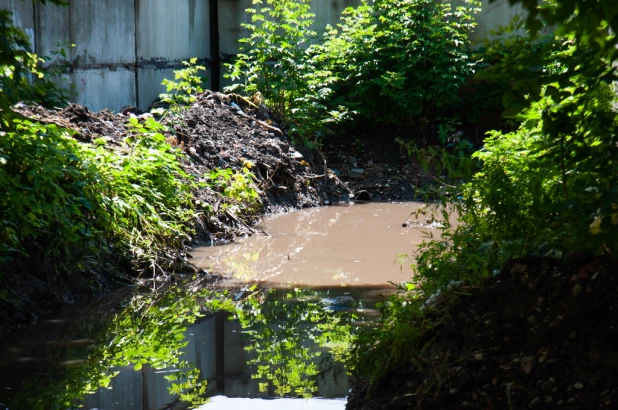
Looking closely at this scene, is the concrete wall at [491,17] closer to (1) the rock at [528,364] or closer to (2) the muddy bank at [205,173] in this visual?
(2) the muddy bank at [205,173]

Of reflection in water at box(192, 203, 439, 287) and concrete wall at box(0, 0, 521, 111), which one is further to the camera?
concrete wall at box(0, 0, 521, 111)

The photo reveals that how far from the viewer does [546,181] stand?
3.65 m

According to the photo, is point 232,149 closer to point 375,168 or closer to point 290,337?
point 375,168

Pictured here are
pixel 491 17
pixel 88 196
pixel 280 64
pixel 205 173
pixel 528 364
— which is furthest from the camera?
pixel 491 17

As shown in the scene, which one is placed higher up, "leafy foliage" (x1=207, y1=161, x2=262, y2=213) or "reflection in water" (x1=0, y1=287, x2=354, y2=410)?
"leafy foliage" (x1=207, y1=161, x2=262, y2=213)

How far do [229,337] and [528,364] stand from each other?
7.29 feet

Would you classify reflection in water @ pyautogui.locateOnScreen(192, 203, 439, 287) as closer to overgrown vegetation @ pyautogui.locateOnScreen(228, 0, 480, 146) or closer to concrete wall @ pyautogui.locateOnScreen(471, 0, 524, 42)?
overgrown vegetation @ pyautogui.locateOnScreen(228, 0, 480, 146)

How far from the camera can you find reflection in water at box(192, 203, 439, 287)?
629cm

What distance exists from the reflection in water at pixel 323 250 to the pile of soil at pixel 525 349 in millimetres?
1883

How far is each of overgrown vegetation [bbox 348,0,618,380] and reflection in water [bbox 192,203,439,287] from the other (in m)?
1.47

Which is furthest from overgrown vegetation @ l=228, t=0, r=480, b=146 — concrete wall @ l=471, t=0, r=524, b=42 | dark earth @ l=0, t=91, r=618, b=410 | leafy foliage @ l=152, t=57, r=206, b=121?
dark earth @ l=0, t=91, r=618, b=410

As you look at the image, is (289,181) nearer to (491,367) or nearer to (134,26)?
(134,26)

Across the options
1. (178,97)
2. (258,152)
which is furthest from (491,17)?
(178,97)

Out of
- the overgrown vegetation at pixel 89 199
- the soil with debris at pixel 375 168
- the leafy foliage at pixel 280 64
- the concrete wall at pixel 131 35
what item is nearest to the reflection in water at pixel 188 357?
the overgrown vegetation at pixel 89 199
